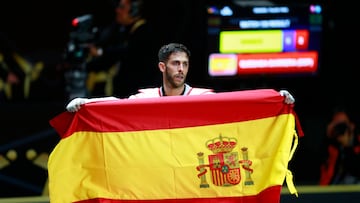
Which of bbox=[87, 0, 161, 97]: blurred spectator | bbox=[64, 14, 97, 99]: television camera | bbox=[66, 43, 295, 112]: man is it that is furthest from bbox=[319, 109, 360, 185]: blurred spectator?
bbox=[66, 43, 295, 112]: man

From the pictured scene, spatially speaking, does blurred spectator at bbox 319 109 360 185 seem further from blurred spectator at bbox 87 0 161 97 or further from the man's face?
the man's face

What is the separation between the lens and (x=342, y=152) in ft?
26.4

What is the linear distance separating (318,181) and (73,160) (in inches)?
159

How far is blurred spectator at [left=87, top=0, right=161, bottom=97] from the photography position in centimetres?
763

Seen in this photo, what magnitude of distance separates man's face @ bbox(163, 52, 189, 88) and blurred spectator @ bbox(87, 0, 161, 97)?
2.75 metres

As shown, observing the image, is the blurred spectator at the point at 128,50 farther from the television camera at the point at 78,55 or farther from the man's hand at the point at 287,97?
the man's hand at the point at 287,97

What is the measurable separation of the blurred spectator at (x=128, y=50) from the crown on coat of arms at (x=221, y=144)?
2994 mm

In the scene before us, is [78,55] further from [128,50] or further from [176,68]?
[176,68]

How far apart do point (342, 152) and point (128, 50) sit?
91.1 inches

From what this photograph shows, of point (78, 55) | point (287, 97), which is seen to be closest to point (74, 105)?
point (287, 97)

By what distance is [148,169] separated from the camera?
4695 mm

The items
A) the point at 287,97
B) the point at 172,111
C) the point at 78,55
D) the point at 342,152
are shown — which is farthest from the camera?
the point at 342,152

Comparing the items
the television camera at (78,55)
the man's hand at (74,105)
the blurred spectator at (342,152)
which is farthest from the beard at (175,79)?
the blurred spectator at (342,152)

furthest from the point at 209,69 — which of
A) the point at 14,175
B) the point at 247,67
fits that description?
the point at 14,175
